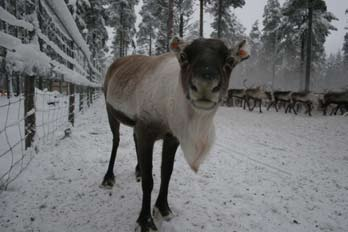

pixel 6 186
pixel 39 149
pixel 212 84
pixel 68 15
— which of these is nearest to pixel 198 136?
pixel 212 84

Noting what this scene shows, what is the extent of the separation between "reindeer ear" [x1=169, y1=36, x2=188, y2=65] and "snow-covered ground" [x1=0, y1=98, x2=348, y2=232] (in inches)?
65.8

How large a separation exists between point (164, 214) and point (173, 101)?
4.19ft

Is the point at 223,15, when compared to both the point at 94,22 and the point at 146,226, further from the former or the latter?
the point at 146,226

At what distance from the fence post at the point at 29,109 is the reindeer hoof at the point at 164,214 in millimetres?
2192

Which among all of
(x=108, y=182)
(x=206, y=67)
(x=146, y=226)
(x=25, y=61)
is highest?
(x=25, y=61)

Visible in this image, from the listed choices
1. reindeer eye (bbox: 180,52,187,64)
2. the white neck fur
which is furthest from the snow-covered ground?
reindeer eye (bbox: 180,52,187,64)

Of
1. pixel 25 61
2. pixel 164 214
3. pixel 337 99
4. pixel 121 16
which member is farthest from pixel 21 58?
pixel 121 16

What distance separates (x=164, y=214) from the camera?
2562 millimetres

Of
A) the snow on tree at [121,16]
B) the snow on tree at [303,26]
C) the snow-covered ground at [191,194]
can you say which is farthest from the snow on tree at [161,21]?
the snow-covered ground at [191,194]

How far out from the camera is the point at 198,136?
2104 mm

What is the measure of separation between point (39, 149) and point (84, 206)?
6.22 ft

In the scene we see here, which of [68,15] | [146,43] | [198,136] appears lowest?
[198,136]

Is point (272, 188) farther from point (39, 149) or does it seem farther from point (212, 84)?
point (39, 149)

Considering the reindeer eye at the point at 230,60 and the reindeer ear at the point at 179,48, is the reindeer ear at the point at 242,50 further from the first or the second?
the reindeer ear at the point at 179,48
